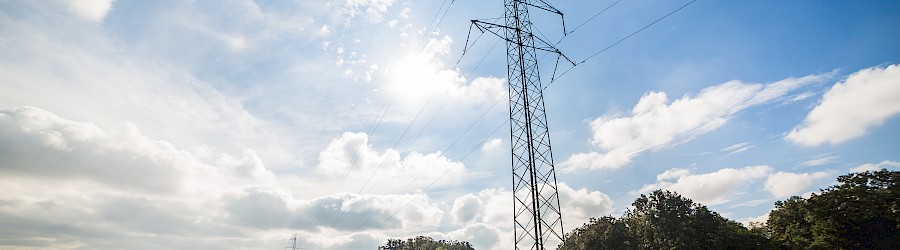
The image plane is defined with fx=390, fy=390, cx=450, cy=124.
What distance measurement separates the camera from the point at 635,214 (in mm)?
47438

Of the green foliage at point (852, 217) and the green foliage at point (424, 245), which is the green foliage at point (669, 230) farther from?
the green foliage at point (424, 245)

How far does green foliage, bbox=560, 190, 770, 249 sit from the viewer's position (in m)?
40.4

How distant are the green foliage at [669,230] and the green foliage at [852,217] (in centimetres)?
412

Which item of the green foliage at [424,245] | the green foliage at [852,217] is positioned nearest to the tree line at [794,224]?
the green foliage at [852,217]

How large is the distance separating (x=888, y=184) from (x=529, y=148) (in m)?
43.7

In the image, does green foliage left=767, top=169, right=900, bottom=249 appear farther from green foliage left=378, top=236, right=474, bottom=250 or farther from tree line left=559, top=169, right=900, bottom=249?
green foliage left=378, top=236, right=474, bottom=250

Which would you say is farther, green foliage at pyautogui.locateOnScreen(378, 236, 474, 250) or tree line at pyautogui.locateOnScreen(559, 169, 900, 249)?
green foliage at pyautogui.locateOnScreen(378, 236, 474, 250)

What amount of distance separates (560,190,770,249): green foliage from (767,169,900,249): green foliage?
412 centimetres

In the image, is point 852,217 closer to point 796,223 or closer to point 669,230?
point 796,223

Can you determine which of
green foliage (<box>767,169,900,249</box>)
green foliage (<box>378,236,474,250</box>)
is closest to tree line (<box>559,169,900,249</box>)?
green foliage (<box>767,169,900,249</box>)

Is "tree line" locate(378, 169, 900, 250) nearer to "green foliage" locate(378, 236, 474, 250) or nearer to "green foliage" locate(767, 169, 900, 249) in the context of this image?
"green foliage" locate(767, 169, 900, 249)

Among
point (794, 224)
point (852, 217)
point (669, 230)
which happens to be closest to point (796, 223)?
point (794, 224)

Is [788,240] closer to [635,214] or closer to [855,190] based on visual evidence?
[855,190]

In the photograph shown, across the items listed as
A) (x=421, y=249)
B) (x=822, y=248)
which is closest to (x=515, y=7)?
(x=822, y=248)
